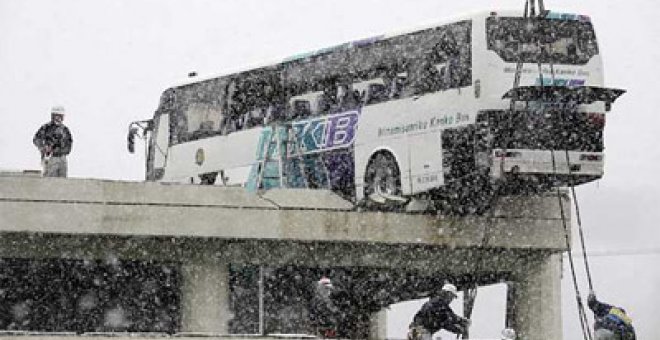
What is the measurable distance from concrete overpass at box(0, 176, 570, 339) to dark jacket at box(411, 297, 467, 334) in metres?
3.73

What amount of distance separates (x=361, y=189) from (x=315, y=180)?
148 centimetres

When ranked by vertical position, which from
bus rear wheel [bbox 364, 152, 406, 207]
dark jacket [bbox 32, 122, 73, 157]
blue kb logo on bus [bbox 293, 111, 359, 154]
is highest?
blue kb logo on bus [bbox 293, 111, 359, 154]

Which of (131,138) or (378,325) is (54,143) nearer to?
(131,138)

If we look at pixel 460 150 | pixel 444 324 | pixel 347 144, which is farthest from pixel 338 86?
pixel 444 324

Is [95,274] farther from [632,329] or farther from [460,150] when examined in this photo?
[632,329]

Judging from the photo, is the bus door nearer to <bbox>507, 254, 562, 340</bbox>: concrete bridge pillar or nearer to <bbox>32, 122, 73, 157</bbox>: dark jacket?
<bbox>507, 254, 562, 340</bbox>: concrete bridge pillar

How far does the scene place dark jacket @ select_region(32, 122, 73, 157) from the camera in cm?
2653

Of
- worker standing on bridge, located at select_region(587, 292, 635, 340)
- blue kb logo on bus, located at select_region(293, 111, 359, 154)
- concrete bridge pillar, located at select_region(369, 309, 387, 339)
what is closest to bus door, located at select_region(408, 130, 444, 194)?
blue kb logo on bus, located at select_region(293, 111, 359, 154)

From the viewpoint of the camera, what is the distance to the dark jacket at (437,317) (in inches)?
822

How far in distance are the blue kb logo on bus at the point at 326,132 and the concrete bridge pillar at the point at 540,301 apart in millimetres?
4032

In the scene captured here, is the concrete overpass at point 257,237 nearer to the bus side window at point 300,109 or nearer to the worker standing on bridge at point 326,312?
the bus side window at point 300,109

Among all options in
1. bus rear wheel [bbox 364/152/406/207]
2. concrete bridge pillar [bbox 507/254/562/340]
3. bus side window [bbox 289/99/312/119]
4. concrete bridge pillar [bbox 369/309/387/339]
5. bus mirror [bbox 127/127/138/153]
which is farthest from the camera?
concrete bridge pillar [bbox 369/309/387/339]

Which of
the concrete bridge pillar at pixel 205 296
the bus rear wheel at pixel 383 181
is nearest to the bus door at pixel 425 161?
the bus rear wheel at pixel 383 181

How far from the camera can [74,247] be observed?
2770cm
